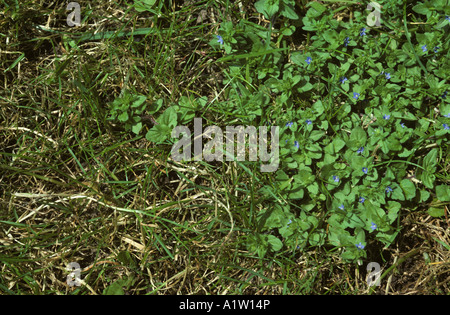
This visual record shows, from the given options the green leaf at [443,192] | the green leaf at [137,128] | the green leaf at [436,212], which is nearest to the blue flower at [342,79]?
the green leaf at [443,192]

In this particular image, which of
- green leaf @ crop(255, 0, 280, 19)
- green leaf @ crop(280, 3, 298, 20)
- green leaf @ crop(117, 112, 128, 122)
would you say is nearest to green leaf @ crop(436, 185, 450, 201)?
green leaf @ crop(280, 3, 298, 20)

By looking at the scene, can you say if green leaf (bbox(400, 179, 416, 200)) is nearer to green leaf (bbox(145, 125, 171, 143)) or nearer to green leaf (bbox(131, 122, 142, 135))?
green leaf (bbox(145, 125, 171, 143))

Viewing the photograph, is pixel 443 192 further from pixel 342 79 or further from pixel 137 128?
pixel 137 128

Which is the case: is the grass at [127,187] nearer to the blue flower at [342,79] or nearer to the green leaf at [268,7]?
the green leaf at [268,7]

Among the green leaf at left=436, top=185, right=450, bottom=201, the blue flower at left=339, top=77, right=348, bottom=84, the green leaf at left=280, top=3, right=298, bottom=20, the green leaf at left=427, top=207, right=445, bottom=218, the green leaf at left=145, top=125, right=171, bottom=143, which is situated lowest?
the green leaf at left=427, top=207, right=445, bottom=218

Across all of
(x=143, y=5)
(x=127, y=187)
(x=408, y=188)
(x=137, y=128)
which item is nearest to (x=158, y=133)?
(x=137, y=128)
